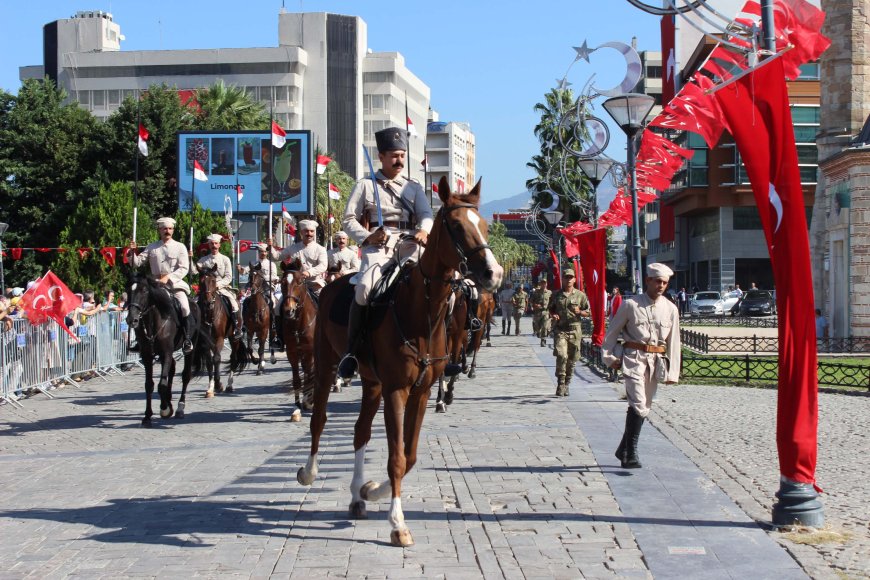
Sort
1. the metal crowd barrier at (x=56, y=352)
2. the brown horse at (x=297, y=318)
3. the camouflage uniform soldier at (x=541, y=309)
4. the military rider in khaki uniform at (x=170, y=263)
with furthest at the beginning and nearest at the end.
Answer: the camouflage uniform soldier at (x=541, y=309) → the metal crowd barrier at (x=56, y=352) → the brown horse at (x=297, y=318) → the military rider in khaki uniform at (x=170, y=263)

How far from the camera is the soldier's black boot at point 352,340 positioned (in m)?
7.77

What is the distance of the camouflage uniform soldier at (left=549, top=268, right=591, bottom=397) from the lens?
674 inches

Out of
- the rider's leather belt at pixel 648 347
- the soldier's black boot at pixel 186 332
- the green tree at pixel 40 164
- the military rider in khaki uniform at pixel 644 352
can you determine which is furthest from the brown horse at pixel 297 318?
the green tree at pixel 40 164

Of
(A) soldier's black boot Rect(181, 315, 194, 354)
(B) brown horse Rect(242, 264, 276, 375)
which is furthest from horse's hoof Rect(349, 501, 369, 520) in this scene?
(B) brown horse Rect(242, 264, 276, 375)

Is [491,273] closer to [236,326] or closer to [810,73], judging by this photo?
[236,326]

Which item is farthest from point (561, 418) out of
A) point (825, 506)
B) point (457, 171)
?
point (457, 171)

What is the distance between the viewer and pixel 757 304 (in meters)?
52.2

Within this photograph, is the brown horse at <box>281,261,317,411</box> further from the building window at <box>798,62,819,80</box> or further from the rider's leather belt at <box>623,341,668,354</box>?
the building window at <box>798,62,819,80</box>

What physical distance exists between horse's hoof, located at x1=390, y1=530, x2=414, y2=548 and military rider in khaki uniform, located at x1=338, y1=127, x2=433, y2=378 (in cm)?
145

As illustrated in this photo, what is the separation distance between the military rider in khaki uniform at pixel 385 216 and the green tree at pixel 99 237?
3094 cm

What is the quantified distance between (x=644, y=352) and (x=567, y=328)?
7645 mm

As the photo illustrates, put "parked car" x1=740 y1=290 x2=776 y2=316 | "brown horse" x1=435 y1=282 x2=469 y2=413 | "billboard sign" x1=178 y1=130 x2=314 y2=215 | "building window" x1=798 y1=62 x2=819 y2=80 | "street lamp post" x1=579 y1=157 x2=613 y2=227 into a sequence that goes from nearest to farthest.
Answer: "brown horse" x1=435 y1=282 x2=469 y2=413 < "street lamp post" x1=579 y1=157 x2=613 y2=227 < "billboard sign" x1=178 y1=130 x2=314 y2=215 < "parked car" x1=740 y1=290 x2=776 y2=316 < "building window" x1=798 y1=62 x2=819 y2=80

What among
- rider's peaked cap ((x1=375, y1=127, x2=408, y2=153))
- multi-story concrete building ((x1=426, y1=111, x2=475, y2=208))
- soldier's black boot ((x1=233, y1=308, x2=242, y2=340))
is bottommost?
soldier's black boot ((x1=233, y1=308, x2=242, y2=340))

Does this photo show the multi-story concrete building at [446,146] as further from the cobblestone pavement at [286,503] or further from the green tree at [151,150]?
the cobblestone pavement at [286,503]
